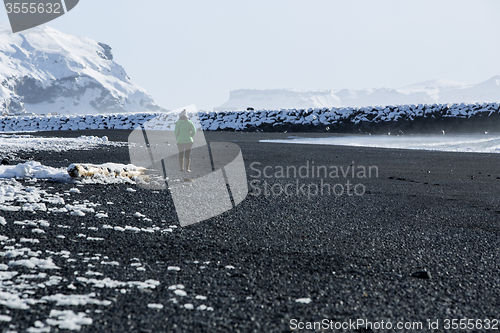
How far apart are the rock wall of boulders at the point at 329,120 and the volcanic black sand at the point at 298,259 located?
1175 inches

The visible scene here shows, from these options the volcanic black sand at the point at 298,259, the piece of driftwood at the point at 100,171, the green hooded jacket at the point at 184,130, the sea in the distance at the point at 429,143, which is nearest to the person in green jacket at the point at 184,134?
the green hooded jacket at the point at 184,130

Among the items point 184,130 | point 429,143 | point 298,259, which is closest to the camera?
point 298,259

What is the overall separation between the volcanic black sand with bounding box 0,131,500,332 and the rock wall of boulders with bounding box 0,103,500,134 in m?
29.9

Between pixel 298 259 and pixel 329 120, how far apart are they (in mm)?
35604

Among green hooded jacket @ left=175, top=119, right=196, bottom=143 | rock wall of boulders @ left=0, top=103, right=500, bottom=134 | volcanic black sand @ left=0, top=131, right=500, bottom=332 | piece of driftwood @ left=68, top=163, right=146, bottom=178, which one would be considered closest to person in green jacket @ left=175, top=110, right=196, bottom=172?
green hooded jacket @ left=175, top=119, right=196, bottom=143

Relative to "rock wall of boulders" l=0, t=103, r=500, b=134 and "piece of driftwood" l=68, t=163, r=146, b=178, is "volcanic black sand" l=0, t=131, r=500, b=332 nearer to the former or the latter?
"piece of driftwood" l=68, t=163, r=146, b=178

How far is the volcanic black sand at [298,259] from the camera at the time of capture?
318cm

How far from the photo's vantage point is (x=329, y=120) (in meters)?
38.8

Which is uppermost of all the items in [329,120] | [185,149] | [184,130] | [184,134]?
[184,130]

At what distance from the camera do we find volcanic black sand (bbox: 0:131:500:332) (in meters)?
3.18

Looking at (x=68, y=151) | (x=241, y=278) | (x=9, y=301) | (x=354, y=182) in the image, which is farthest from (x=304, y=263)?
(x=68, y=151)

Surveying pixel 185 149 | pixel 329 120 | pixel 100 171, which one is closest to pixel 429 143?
pixel 329 120

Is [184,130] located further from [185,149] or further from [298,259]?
[298,259]

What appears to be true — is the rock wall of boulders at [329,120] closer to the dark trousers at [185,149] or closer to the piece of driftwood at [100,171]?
the dark trousers at [185,149]
